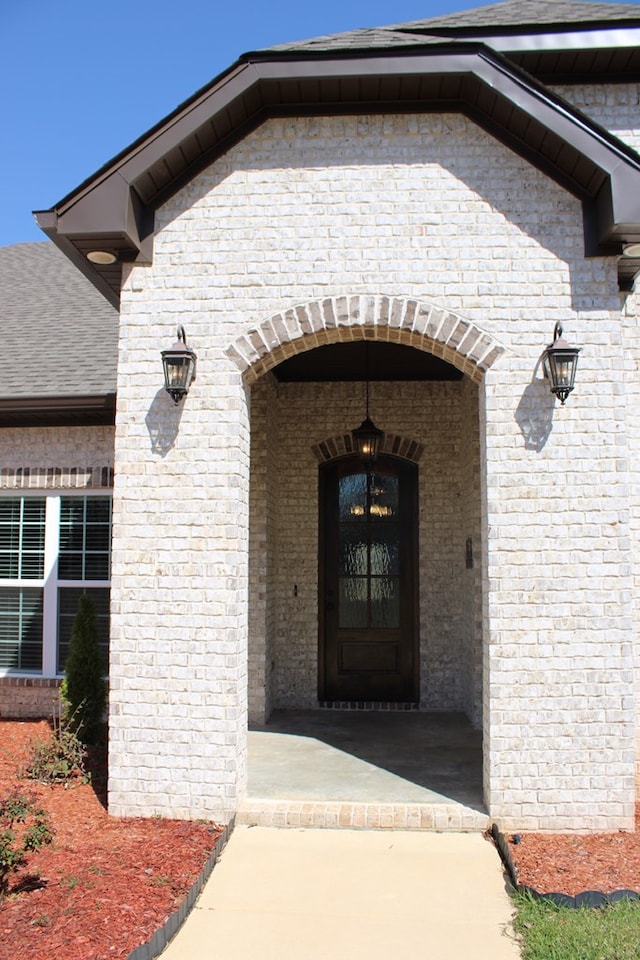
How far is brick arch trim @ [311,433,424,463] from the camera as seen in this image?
8062mm

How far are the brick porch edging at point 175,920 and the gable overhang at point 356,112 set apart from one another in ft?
13.1

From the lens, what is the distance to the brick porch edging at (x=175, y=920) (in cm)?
329

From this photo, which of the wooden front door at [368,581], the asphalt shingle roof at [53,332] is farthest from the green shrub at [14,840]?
the wooden front door at [368,581]

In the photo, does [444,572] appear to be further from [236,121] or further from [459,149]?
[236,121]

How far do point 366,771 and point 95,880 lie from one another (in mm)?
2400

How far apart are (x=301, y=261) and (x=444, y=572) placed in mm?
4124

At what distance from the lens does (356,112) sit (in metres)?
5.16

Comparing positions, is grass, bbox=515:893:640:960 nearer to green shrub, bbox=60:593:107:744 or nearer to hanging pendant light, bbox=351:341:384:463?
green shrub, bbox=60:593:107:744

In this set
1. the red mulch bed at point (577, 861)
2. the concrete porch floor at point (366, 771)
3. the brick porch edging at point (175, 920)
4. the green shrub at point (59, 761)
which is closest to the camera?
the brick porch edging at point (175, 920)

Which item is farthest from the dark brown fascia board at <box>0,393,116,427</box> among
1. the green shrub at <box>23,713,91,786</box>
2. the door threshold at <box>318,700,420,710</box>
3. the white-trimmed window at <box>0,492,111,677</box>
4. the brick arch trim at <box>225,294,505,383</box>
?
the door threshold at <box>318,700,420,710</box>

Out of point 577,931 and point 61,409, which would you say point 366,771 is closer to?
point 577,931

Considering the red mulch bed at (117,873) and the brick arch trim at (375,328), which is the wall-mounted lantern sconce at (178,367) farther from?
the red mulch bed at (117,873)

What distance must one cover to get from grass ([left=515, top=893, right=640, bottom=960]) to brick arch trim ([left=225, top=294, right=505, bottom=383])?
3.22m

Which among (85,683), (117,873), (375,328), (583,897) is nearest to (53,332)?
(85,683)
